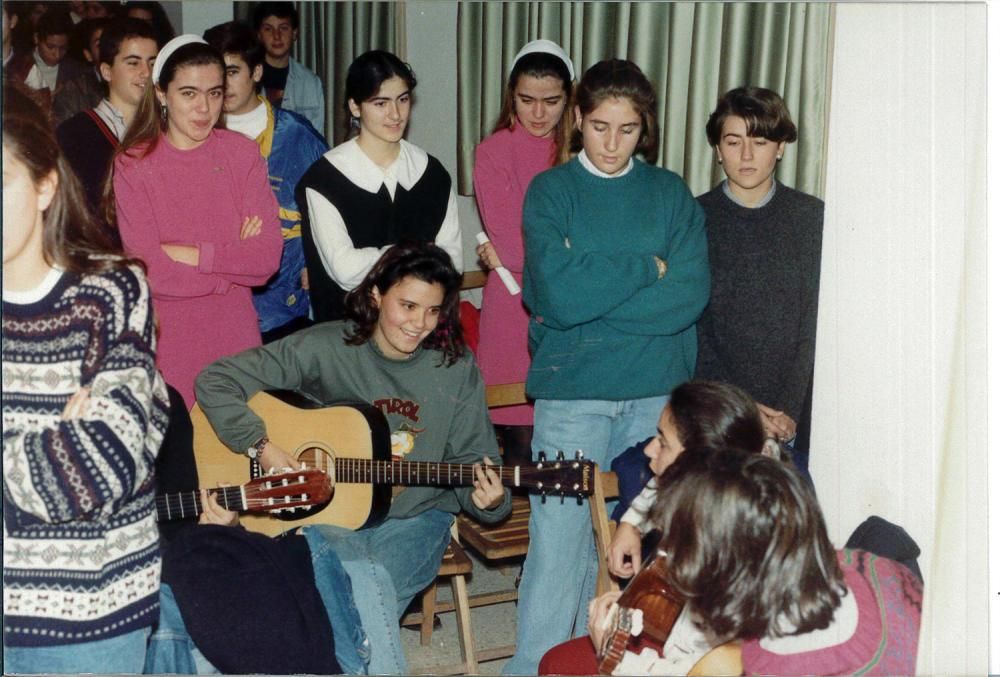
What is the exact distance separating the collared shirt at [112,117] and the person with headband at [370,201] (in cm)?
36

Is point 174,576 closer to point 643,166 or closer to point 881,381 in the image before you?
point 643,166

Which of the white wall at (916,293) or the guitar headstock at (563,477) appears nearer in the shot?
the white wall at (916,293)

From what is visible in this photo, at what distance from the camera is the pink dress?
231 cm

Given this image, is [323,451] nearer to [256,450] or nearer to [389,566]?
[256,450]

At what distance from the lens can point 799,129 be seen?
2.24 metres

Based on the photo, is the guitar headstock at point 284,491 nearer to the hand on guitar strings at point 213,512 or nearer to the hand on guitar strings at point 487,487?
the hand on guitar strings at point 213,512

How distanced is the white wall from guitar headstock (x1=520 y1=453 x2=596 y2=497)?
1.55ft

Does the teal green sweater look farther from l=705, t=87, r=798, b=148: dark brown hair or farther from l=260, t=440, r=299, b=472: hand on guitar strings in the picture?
l=260, t=440, r=299, b=472: hand on guitar strings

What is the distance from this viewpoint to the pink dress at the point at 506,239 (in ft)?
7.59

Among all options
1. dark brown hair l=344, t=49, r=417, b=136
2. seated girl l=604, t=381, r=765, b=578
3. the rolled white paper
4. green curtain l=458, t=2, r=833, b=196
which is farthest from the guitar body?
green curtain l=458, t=2, r=833, b=196

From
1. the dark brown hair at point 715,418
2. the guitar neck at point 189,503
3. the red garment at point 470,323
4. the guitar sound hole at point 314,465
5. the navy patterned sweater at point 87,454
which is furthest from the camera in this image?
the red garment at point 470,323

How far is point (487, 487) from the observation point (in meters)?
2.31

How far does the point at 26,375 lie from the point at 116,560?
→ 0.36 m

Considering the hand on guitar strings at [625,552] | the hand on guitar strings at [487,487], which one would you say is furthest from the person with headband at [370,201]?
the hand on guitar strings at [625,552]
